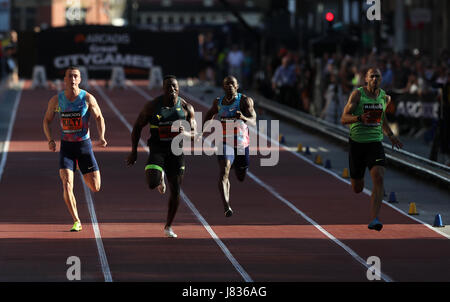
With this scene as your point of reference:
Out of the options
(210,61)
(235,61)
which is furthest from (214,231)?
(210,61)

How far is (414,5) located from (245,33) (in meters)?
9.46

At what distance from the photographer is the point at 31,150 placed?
99.3 ft

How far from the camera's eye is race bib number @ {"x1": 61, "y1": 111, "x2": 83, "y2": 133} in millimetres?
16891

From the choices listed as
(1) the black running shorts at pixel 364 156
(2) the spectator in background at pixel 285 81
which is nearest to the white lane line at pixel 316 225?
(1) the black running shorts at pixel 364 156

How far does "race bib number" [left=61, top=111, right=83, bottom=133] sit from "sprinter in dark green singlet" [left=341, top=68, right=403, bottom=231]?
3194mm

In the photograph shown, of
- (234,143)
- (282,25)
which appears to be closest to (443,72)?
(234,143)

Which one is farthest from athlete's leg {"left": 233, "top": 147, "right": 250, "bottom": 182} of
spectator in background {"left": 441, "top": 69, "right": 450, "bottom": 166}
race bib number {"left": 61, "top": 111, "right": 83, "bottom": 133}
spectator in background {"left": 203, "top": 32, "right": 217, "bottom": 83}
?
spectator in background {"left": 203, "top": 32, "right": 217, "bottom": 83}

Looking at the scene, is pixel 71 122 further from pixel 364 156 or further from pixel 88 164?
pixel 364 156

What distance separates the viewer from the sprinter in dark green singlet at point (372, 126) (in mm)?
17359

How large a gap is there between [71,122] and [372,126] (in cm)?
367

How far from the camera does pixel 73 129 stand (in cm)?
1698

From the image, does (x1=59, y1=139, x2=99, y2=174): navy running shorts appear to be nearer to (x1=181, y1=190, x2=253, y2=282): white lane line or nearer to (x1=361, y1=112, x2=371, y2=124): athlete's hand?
(x1=181, y1=190, x2=253, y2=282): white lane line

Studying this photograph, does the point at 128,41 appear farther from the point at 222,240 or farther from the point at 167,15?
the point at 167,15
